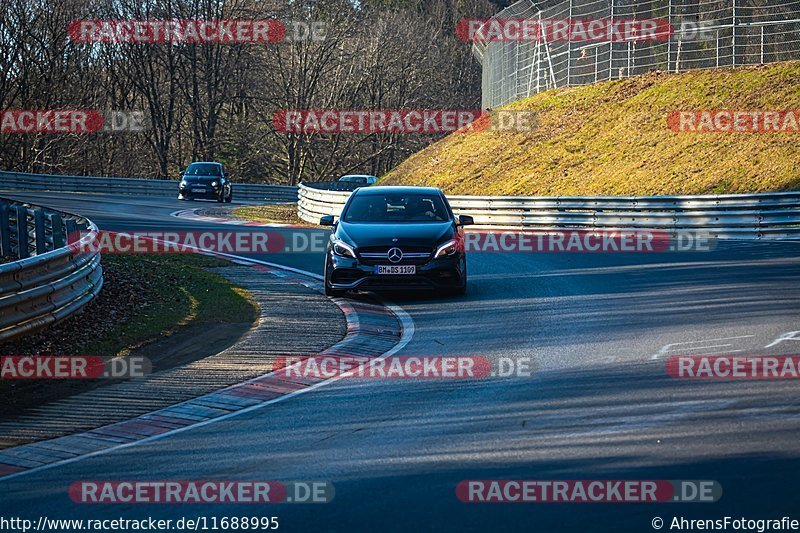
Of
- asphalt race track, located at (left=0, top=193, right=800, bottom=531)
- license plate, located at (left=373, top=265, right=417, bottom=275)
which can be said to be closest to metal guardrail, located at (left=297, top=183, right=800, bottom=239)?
asphalt race track, located at (left=0, top=193, right=800, bottom=531)

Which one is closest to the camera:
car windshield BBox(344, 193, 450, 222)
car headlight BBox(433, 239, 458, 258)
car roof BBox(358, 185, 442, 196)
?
car headlight BBox(433, 239, 458, 258)

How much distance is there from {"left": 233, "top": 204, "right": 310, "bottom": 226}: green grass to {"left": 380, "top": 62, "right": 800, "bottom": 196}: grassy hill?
5.97 metres

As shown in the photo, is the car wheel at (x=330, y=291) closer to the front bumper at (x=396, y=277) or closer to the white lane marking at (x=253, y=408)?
the front bumper at (x=396, y=277)

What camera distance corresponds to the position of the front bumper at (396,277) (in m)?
14.9

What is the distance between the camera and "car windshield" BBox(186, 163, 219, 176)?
45.4 m

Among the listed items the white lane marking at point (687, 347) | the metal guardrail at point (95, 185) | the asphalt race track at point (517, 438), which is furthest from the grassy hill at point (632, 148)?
the asphalt race track at point (517, 438)

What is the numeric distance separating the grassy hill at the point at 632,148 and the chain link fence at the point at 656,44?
662 mm

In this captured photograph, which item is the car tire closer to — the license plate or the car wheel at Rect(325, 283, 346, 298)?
Answer: the car wheel at Rect(325, 283, 346, 298)

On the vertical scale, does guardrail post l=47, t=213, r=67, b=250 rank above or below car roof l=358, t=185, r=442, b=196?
below

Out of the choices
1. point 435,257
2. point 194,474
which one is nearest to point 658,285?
point 435,257

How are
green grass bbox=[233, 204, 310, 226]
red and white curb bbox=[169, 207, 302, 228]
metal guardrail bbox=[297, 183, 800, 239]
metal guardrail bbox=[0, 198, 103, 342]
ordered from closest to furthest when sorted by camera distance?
metal guardrail bbox=[0, 198, 103, 342]
metal guardrail bbox=[297, 183, 800, 239]
red and white curb bbox=[169, 207, 302, 228]
green grass bbox=[233, 204, 310, 226]

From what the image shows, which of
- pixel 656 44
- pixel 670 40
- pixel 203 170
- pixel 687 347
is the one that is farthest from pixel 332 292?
pixel 203 170

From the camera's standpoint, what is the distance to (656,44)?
40.9m

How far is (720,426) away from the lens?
24.2ft
